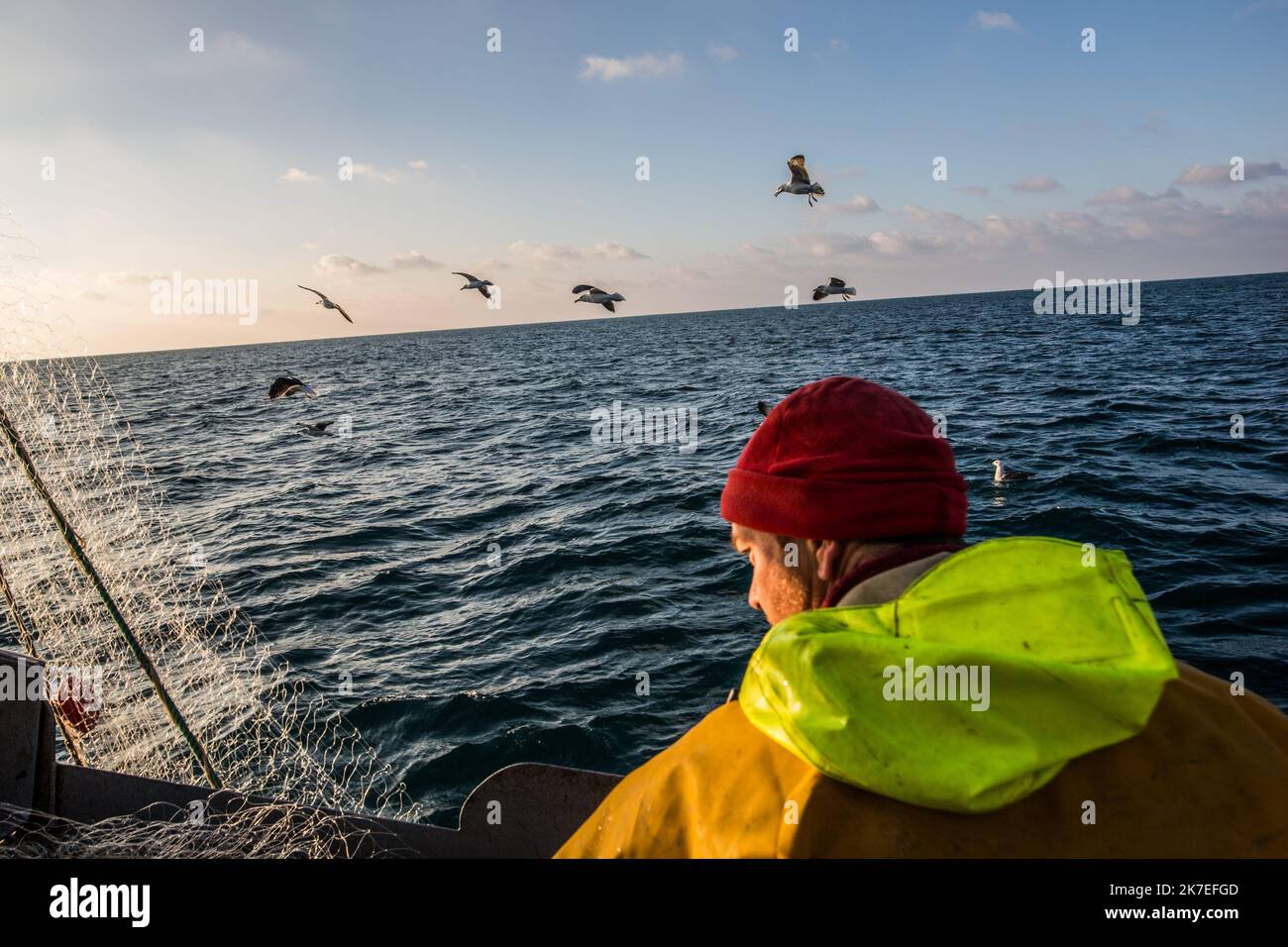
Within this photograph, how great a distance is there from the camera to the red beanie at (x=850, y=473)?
1.69 meters

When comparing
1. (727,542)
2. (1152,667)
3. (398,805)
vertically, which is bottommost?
(398,805)

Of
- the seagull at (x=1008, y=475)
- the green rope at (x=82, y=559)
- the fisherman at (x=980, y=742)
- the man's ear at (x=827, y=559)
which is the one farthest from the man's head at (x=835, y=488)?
the seagull at (x=1008, y=475)

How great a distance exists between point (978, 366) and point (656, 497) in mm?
23002

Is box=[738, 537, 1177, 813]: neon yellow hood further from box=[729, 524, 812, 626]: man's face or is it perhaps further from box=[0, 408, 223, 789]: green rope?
box=[0, 408, 223, 789]: green rope

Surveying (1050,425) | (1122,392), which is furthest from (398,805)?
(1122,392)

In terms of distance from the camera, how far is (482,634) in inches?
364

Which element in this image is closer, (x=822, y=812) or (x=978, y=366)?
(x=822, y=812)

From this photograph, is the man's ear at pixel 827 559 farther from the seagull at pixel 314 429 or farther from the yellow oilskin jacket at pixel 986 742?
the seagull at pixel 314 429

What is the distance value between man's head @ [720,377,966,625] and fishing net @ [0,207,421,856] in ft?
11.6

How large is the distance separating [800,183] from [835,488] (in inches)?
393

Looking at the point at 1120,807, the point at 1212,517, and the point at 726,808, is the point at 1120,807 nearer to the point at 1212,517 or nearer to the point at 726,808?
the point at 726,808

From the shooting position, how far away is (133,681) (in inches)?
314

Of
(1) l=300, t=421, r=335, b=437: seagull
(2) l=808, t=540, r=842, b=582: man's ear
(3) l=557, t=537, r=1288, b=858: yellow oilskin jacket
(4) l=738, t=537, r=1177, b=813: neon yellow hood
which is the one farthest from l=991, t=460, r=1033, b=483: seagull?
(1) l=300, t=421, r=335, b=437: seagull

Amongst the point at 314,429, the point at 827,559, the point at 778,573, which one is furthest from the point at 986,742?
the point at 314,429
